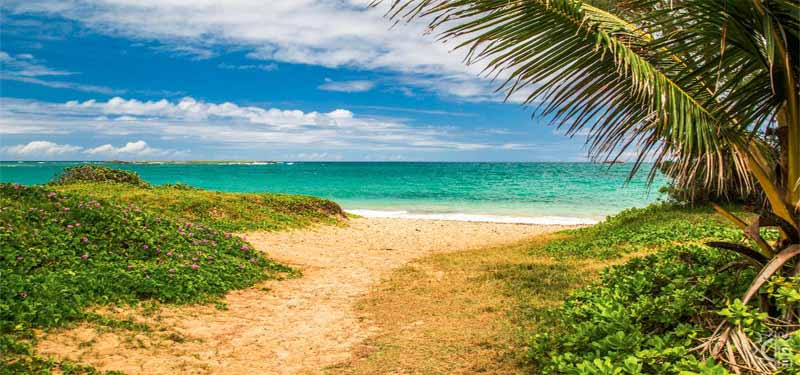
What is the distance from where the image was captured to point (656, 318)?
4.36 m

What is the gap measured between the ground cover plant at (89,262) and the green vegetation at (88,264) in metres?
0.01

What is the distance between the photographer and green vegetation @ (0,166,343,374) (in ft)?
18.4

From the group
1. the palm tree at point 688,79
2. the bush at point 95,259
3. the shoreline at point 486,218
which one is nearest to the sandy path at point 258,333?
the bush at point 95,259

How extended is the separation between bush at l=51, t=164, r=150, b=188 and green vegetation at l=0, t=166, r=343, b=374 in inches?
592

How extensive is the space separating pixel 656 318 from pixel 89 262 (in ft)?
25.9

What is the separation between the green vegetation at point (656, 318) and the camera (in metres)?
3.29

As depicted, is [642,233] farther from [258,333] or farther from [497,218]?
[497,218]

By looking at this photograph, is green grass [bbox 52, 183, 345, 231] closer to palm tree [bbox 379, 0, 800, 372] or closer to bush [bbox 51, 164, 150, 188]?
bush [bbox 51, 164, 150, 188]

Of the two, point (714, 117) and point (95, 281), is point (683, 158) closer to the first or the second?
point (714, 117)

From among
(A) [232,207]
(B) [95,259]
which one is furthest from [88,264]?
(A) [232,207]

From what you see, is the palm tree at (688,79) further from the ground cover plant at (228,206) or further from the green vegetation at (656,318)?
the ground cover plant at (228,206)

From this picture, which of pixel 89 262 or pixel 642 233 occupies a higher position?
pixel 642 233

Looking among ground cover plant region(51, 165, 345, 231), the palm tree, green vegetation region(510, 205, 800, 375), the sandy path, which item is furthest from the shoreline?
the palm tree

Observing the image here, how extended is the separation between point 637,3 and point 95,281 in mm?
7373
